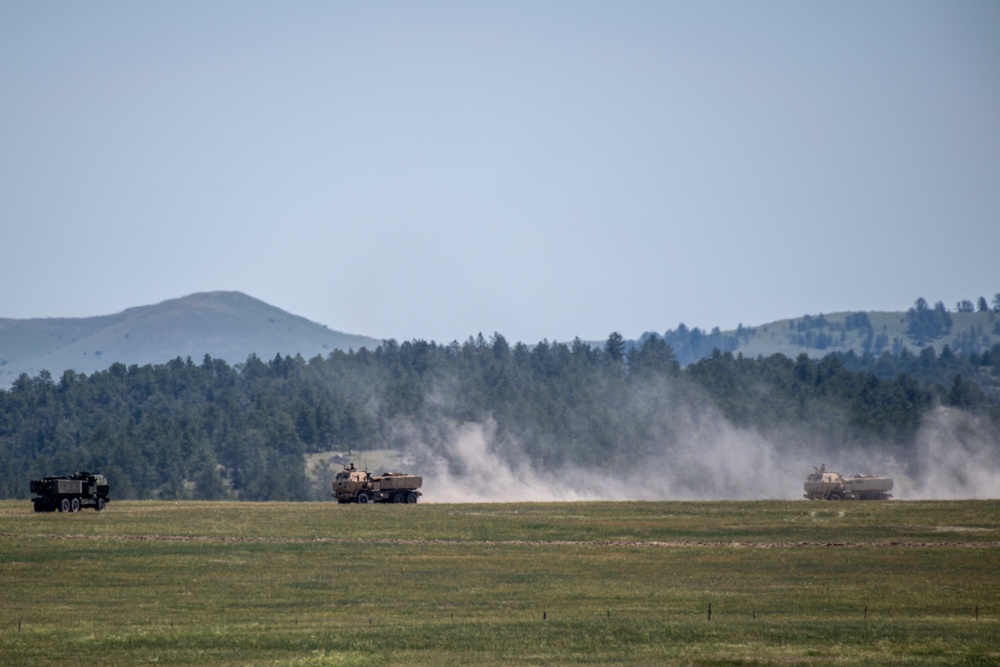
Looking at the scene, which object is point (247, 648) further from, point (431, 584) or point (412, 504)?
point (412, 504)

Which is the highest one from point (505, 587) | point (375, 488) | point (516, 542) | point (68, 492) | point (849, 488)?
point (68, 492)

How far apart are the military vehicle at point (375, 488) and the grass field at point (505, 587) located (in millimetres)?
10492

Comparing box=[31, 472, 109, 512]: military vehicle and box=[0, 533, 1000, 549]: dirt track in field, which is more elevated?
box=[31, 472, 109, 512]: military vehicle

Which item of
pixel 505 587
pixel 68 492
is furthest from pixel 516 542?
pixel 68 492

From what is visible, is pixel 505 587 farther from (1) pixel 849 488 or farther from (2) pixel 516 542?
(1) pixel 849 488

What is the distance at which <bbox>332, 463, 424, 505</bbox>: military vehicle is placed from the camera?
95.4 meters

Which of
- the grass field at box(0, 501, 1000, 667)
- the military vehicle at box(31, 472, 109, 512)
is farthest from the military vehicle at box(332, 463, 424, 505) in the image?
the military vehicle at box(31, 472, 109, 512)

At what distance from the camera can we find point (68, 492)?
84562 millimetres

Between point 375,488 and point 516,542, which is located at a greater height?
point 375,488

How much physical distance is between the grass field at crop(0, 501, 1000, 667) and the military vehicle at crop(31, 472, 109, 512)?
1.28 m

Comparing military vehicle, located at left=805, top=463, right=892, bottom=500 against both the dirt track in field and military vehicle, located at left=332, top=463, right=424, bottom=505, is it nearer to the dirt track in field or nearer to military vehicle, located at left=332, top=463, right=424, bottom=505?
military vehicle, located at left=332, top=463, right=424, bottom=505

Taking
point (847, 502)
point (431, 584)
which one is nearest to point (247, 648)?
point (431, 584)

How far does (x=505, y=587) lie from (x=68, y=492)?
42571mm

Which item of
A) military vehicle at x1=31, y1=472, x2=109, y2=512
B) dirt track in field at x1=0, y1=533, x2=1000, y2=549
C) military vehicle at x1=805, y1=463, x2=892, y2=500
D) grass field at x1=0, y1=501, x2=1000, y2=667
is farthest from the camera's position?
military vehicle at x1=805, y1=463, x2=892, y2=500
